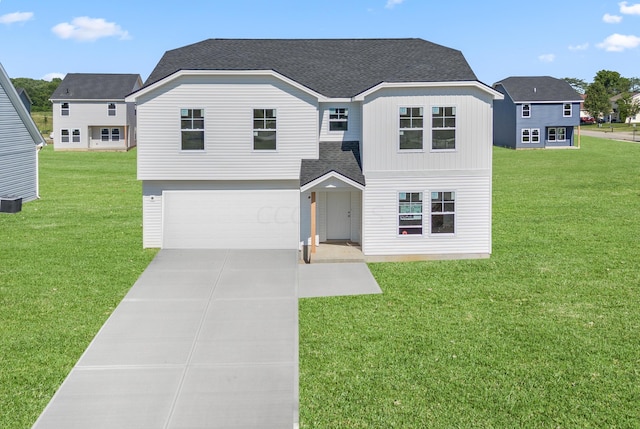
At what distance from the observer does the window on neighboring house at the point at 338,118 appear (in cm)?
2275

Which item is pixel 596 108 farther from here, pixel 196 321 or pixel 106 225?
pixel 196 321

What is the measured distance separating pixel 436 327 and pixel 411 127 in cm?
872

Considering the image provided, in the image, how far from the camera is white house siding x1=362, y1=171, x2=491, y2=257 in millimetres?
20828

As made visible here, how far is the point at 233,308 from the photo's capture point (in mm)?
15445

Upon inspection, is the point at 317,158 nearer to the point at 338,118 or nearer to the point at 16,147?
the point at 338,118

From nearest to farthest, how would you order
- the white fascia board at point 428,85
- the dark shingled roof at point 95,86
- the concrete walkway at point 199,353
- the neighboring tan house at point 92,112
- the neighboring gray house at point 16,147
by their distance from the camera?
the concrete walkway at point 199,353, the white fascia board at point 428,85, the neighboring gray house at point 16,147, the dark shingled roof at point 95,86, the neighboring tan house at point 92,112

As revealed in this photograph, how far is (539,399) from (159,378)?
6510 millimetres

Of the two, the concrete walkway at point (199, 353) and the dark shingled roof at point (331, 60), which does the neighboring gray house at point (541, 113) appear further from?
the concrete walkway at point (199, 353)

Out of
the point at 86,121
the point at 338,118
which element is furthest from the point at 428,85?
the point at 86,121

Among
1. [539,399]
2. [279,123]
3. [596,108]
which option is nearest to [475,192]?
[279,123]

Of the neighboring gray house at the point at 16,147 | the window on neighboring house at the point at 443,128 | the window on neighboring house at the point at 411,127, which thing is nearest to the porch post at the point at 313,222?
the window on neighboring house at the point at 411,127

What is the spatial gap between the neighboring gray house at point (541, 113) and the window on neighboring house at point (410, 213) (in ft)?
150

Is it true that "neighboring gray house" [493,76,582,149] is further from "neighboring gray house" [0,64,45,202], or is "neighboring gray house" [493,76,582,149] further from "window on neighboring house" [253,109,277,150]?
"window on neighboring house" [253,109,277,150]

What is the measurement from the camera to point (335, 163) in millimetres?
21594
